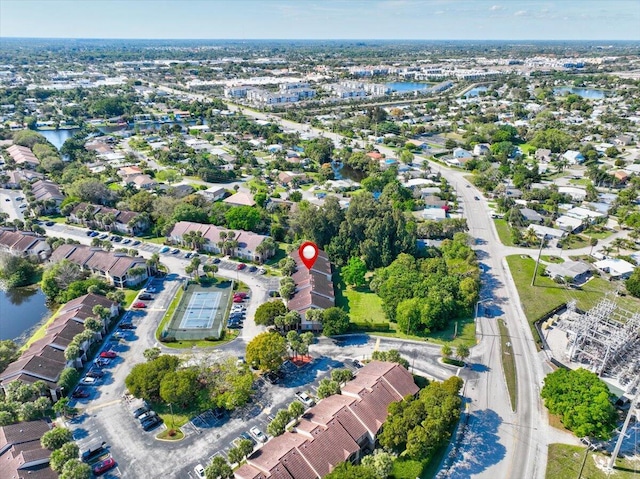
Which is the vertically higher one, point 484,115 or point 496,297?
point 484,115

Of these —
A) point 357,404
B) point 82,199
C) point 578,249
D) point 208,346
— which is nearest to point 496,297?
point 578,249

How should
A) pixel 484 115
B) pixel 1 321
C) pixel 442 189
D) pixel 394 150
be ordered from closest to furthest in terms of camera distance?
pixel 1 321 → pixel 442 189 → pixel 394 150 → pixel 484 115

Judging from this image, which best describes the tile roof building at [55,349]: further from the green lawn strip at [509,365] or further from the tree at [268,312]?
the green lawn strip at [509,365]

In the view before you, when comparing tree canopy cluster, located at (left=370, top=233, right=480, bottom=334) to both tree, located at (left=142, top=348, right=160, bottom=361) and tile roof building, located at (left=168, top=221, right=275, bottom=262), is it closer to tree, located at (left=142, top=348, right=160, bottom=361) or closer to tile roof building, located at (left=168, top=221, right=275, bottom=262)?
tile roof building, located at (left=168, top=221, right=275, bottom=262)

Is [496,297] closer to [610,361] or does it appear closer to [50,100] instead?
[610,361]

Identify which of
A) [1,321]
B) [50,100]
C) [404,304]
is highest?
[50,100]

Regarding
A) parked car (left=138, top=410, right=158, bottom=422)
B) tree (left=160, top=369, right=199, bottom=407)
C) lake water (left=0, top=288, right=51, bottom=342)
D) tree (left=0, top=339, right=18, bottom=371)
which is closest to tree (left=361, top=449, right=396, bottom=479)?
tree (left=160, top=369, right=199, bottom=407)
